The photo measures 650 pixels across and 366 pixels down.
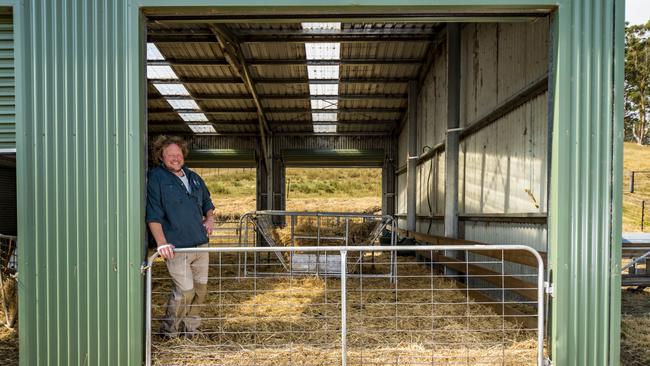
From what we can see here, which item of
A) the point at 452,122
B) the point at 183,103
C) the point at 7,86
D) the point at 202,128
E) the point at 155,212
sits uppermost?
the point at 183,103

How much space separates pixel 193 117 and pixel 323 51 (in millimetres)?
6359

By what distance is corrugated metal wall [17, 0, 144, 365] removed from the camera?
3578 mm

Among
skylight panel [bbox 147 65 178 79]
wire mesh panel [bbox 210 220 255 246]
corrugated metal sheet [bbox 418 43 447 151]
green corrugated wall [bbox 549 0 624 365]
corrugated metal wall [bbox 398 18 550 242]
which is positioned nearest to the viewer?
green corrugated wall [bbox 549 0 624 365]

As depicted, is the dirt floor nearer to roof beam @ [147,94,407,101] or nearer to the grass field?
roof beam @ [147,94,407,101]

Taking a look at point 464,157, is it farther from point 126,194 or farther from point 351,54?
point 126,194

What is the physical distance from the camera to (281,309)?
636 cm

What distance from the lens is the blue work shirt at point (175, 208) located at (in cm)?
409

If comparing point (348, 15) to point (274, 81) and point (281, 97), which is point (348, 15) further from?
point (281, 97)

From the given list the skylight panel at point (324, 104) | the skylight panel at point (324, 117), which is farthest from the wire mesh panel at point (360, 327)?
the skylight panel at point (324, 117)

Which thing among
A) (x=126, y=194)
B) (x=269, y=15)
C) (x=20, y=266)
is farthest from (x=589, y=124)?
(x=20, y=266)

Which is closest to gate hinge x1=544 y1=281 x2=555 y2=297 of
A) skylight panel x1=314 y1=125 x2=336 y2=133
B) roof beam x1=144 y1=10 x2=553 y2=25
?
roof beam x1=144 y1=10 x2=553 y2=25

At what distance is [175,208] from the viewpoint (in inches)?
167

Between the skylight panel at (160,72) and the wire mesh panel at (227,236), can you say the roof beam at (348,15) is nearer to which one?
the wire mesh panel at (227,236)

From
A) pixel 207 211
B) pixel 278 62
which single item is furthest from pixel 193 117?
pixel 207 211
